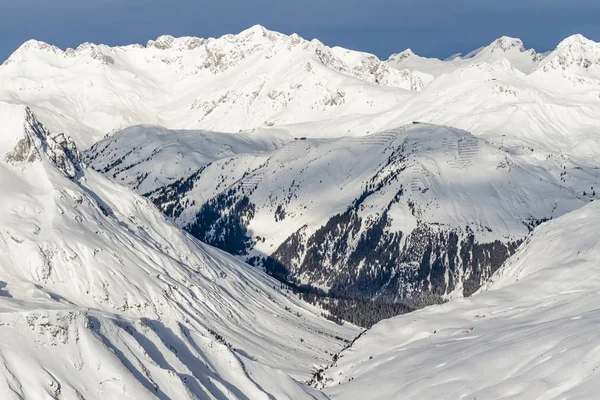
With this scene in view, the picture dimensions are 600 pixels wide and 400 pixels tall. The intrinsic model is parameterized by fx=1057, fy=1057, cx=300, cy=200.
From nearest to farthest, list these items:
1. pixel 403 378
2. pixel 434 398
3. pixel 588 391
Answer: pixel 588 391, pixel 434 398, pixel 403 378

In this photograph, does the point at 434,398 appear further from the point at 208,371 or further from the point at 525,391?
the point at 208,371

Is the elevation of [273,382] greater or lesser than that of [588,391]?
lesser

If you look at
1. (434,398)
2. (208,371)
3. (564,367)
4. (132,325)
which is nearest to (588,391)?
(564,367)

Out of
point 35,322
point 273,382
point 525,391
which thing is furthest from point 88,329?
point 525,391

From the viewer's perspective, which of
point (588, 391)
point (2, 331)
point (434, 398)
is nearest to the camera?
point (588, 391)

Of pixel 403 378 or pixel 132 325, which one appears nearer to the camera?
pixel 132 325

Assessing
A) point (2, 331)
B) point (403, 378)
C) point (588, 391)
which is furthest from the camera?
point (403, 378)

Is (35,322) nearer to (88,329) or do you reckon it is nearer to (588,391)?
(88,329)

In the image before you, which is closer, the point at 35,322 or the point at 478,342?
the point at 35,322

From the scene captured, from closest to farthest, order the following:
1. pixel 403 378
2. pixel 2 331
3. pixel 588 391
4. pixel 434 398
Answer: pixel 588 391, pixel 2 331, pixel 434 398, pixel 403 378
